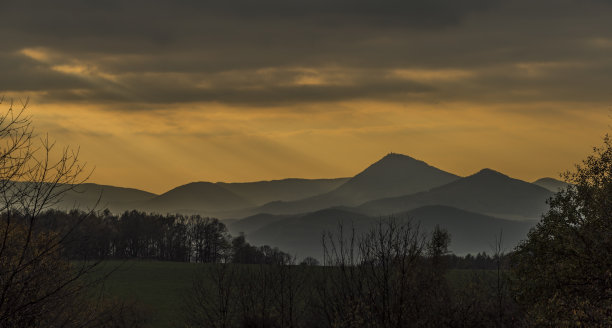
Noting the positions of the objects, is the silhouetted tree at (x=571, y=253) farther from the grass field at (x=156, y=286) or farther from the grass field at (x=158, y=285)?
the grass field at (x=156, y=286)

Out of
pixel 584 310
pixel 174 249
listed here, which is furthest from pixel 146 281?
pixel 584 310

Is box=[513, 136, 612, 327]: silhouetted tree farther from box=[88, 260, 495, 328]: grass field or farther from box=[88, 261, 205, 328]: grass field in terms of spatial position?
box=[88, 261, 205, 328]: grass field

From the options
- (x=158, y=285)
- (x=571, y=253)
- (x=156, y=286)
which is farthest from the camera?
(x=158, y=285)

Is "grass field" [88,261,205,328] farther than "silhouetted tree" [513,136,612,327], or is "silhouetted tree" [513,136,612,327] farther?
"grass field" [88,261,205,328]

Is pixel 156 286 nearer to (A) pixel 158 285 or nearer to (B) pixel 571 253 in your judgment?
(A) pixel 158 285

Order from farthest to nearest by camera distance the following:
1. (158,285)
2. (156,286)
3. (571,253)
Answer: (158,285), (156,286), (571,253)

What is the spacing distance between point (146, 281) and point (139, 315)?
59.6 meters

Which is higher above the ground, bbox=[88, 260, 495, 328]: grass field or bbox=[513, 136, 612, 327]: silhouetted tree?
bbox=[513, 136, 612, 327]: silhouetted tree

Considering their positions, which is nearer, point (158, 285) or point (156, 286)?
point (156, 286)

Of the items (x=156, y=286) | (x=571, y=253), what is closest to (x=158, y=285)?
(x=156, y=286)

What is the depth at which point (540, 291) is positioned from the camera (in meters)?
41.9

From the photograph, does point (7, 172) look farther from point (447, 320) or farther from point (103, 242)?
point (103, 242)

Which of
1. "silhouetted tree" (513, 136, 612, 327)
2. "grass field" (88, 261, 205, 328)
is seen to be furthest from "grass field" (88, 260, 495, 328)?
"silhouetted tree" (513, 136, 612, 327)

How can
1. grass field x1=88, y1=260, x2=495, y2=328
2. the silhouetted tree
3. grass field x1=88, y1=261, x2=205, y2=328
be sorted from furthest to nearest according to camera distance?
grass field x1=88, y1=261, x2=205, y2=328 < grass field x1=88, y1=260, x2=495, y2=328 < the silhouetted tree
